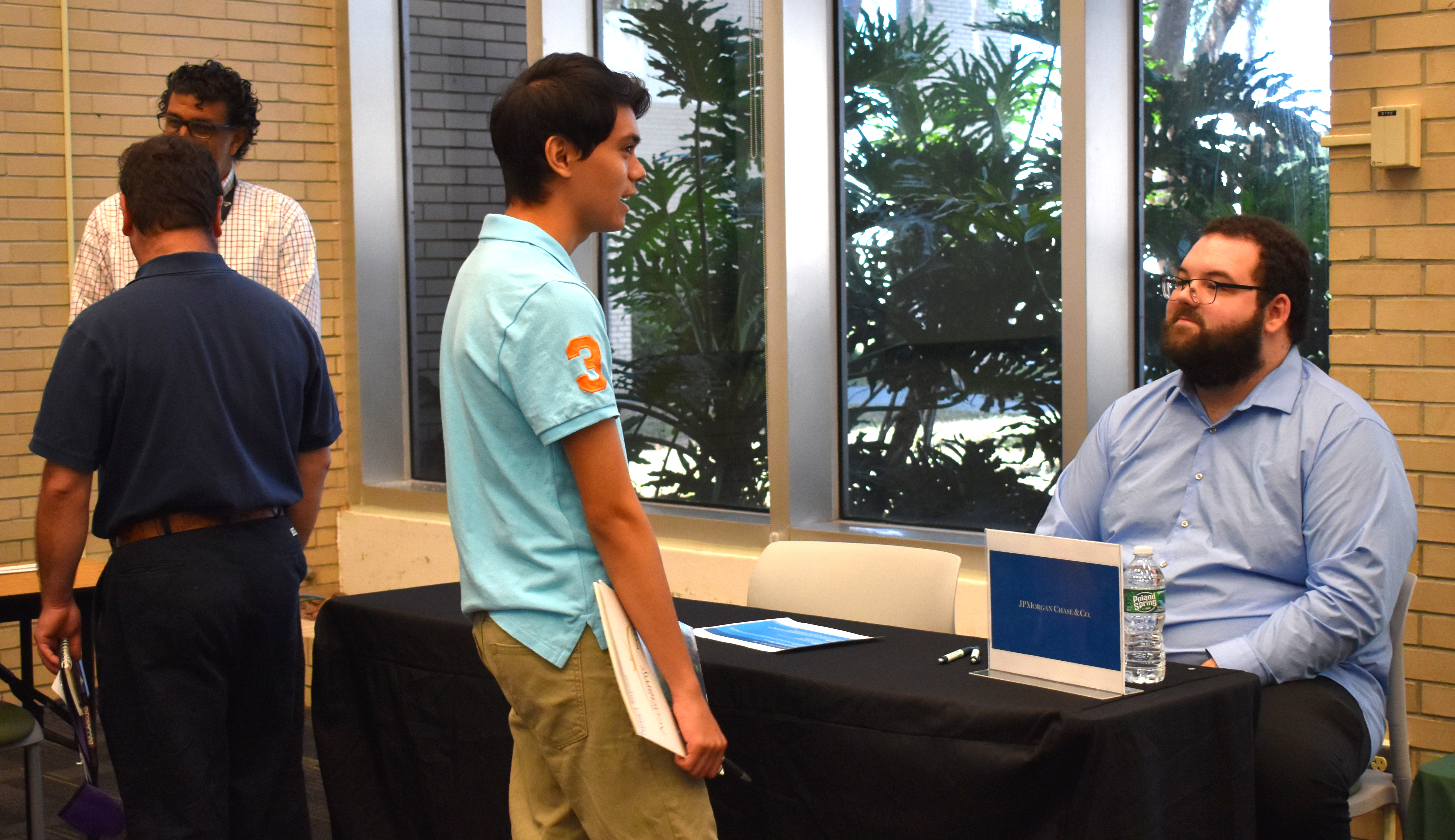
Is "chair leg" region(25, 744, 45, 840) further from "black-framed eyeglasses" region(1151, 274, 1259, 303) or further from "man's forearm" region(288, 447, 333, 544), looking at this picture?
"black-framed eyeglasses" region(1151, 274, 1259, 303)


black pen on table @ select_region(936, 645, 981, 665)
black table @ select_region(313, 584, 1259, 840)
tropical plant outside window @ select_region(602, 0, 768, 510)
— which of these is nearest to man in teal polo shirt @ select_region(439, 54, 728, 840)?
black table @ select_region(313, 584, 1259, 840)

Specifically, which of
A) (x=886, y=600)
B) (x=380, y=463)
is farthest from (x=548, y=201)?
(x=380, y=463)

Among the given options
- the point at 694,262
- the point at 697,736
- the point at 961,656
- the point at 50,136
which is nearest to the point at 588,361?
the point at 697,736

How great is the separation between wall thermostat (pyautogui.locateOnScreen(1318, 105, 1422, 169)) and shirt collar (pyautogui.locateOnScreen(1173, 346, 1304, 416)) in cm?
50

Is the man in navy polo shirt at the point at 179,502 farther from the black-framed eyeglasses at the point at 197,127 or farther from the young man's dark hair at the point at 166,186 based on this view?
the black-framed eyeglasses at the point at 197,127

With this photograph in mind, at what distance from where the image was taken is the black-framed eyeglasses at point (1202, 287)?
8.30ft

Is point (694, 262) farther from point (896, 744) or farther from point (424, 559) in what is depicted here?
point (896, 744)

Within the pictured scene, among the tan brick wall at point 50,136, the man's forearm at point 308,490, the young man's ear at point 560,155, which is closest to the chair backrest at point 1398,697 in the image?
the young man's ear at point 560,155

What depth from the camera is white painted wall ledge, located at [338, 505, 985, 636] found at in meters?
4.16

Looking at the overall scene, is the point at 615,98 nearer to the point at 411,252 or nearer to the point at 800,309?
the point at 800,309

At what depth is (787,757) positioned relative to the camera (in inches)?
79.5

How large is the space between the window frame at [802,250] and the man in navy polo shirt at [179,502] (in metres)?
1.92

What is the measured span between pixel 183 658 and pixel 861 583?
140 centimetres

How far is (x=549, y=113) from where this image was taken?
1563 mm
